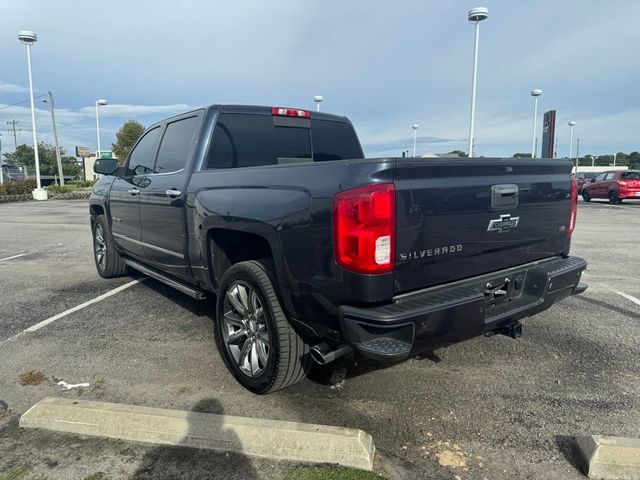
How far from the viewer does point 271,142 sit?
4.50 metres

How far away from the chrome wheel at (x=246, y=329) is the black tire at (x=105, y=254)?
10.6ft

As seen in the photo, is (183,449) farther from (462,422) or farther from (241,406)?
(462,422)

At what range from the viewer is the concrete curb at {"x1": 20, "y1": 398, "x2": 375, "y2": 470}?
2.53m

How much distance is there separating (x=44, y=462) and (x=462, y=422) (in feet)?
7.67

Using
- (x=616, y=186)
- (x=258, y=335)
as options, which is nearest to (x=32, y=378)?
(x=258, y=335)

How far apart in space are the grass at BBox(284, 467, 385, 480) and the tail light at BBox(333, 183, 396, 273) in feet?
3.29

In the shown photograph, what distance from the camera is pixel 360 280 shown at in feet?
8.07

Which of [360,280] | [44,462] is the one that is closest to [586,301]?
[360,280]

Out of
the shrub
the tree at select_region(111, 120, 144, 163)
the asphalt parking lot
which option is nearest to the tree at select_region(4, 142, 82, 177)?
the tree at select_region(111, 120, 144, 163)

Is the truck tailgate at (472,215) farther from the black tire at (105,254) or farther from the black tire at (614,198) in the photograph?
the black tire at (614,198)

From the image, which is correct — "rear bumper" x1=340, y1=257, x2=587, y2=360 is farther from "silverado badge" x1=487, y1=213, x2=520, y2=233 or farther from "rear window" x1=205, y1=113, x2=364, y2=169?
"rear window" x1=205, y1=113, x2=364, y2=169

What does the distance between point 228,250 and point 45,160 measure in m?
79.9

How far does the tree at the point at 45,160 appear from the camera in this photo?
228 feet

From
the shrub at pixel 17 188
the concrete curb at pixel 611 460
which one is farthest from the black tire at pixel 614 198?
the shrub at pixel 17 188
